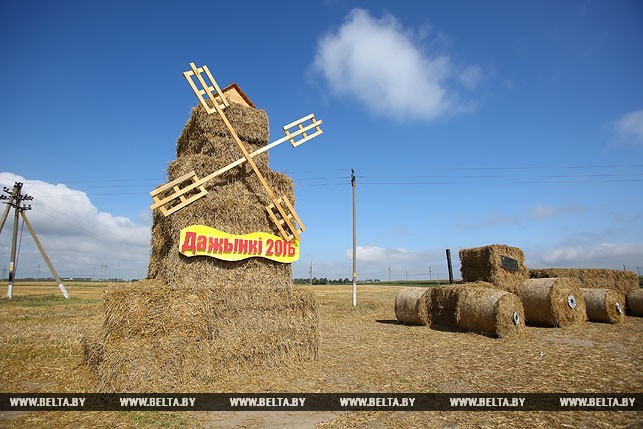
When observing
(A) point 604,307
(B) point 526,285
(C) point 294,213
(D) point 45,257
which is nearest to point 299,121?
(C) point 294,213

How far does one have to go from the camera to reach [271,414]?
17.9 feet

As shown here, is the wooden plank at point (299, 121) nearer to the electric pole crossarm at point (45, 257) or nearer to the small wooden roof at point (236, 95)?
the small wooden roof at point (236, 95)

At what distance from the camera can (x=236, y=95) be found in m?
9.77

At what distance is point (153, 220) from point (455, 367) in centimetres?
818

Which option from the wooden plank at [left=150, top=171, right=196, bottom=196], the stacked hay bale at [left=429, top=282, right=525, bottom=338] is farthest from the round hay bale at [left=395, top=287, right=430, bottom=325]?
the wooden plank at [left=150, top=171, right=196, bottom=196]

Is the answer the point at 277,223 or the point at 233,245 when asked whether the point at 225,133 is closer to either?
the point at 277,223

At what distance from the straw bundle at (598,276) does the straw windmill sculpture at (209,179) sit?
15397 millimetres

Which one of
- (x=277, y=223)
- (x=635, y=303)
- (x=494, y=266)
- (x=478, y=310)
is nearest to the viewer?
(x=277, y=223)

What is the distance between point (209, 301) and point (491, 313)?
8825mm

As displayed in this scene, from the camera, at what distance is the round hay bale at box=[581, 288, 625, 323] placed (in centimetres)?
1355

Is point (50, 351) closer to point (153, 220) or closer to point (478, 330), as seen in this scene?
point (153, 220)

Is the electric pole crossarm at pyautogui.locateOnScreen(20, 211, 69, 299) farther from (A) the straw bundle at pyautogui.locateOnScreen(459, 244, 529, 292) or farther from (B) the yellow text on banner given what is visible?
(A) the straw bundle at pyautogui.locateOnScreen(459, 244, 529, 292)

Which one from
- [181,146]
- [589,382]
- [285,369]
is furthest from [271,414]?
[181,146]

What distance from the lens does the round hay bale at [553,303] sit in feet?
41.5
